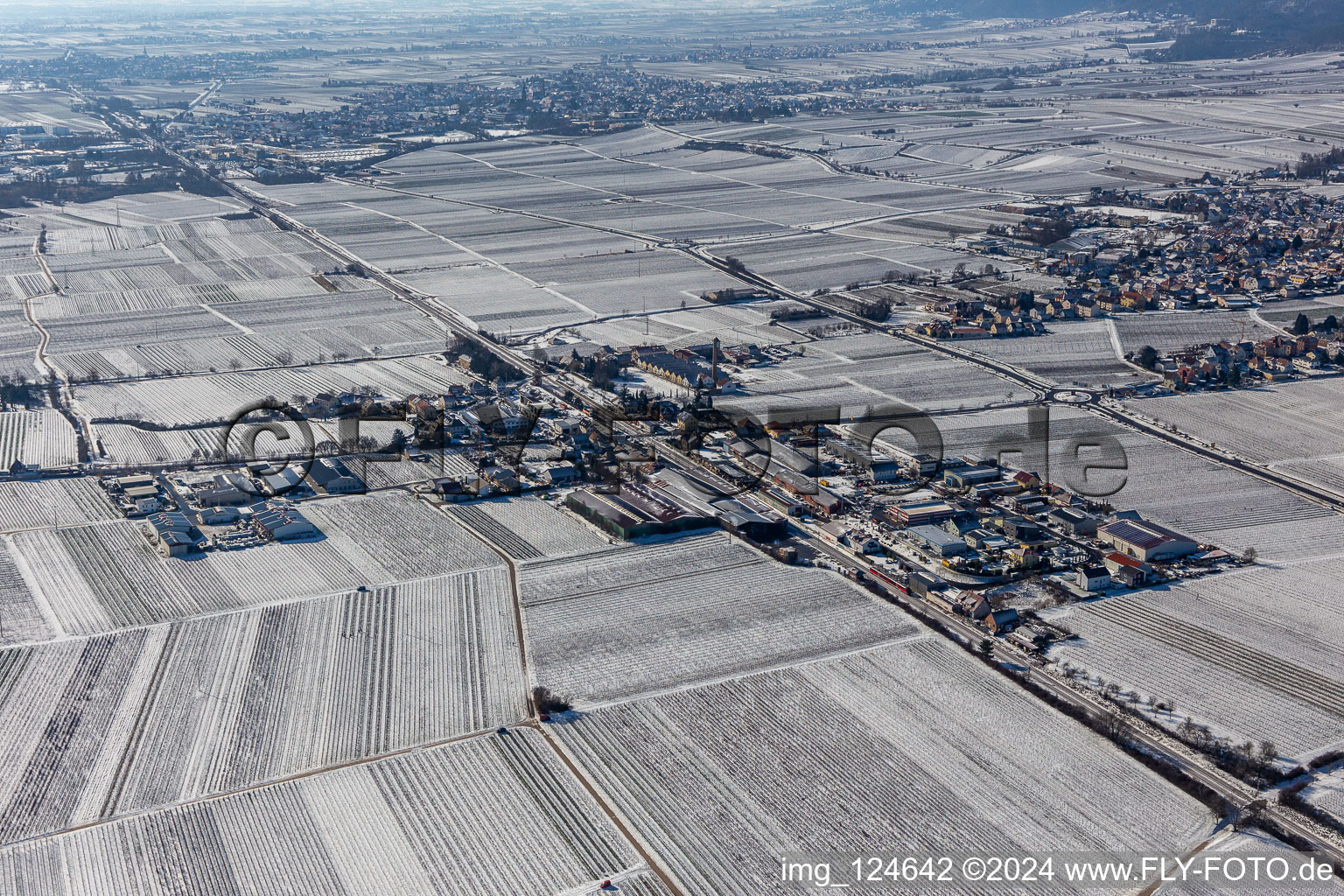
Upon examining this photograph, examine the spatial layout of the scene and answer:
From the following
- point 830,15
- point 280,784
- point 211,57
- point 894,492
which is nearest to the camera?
point 280,784

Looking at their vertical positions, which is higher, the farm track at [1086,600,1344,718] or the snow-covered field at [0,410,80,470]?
the farm track at [1086,600,1344,718]

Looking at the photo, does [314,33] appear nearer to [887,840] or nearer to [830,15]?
[830,15]

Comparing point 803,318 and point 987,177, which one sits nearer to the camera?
point 803,318

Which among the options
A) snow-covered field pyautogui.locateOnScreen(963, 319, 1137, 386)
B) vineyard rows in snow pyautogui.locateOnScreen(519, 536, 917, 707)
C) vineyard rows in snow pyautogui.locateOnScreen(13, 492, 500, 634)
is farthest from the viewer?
snow-covered field pyautogui.locateOnScreen(963, 319, 1137, 386)

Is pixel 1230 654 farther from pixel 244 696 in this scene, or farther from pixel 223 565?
pixel 223 565

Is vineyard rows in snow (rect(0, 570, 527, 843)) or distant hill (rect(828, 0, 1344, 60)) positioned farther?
distant hill (rect(828, 0, 1344, 60))

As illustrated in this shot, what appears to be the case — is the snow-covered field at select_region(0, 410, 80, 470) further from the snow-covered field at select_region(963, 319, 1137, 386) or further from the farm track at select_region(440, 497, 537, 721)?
the snow-covered field at select_region(963, 319, 1137, 386)

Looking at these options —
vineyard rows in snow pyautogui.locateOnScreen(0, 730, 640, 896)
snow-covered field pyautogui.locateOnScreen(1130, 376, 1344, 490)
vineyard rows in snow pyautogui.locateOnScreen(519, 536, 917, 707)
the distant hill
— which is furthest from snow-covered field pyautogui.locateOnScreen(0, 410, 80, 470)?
the distant hill

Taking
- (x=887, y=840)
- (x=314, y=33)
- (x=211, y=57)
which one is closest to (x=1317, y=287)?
(x=887, y=840)
